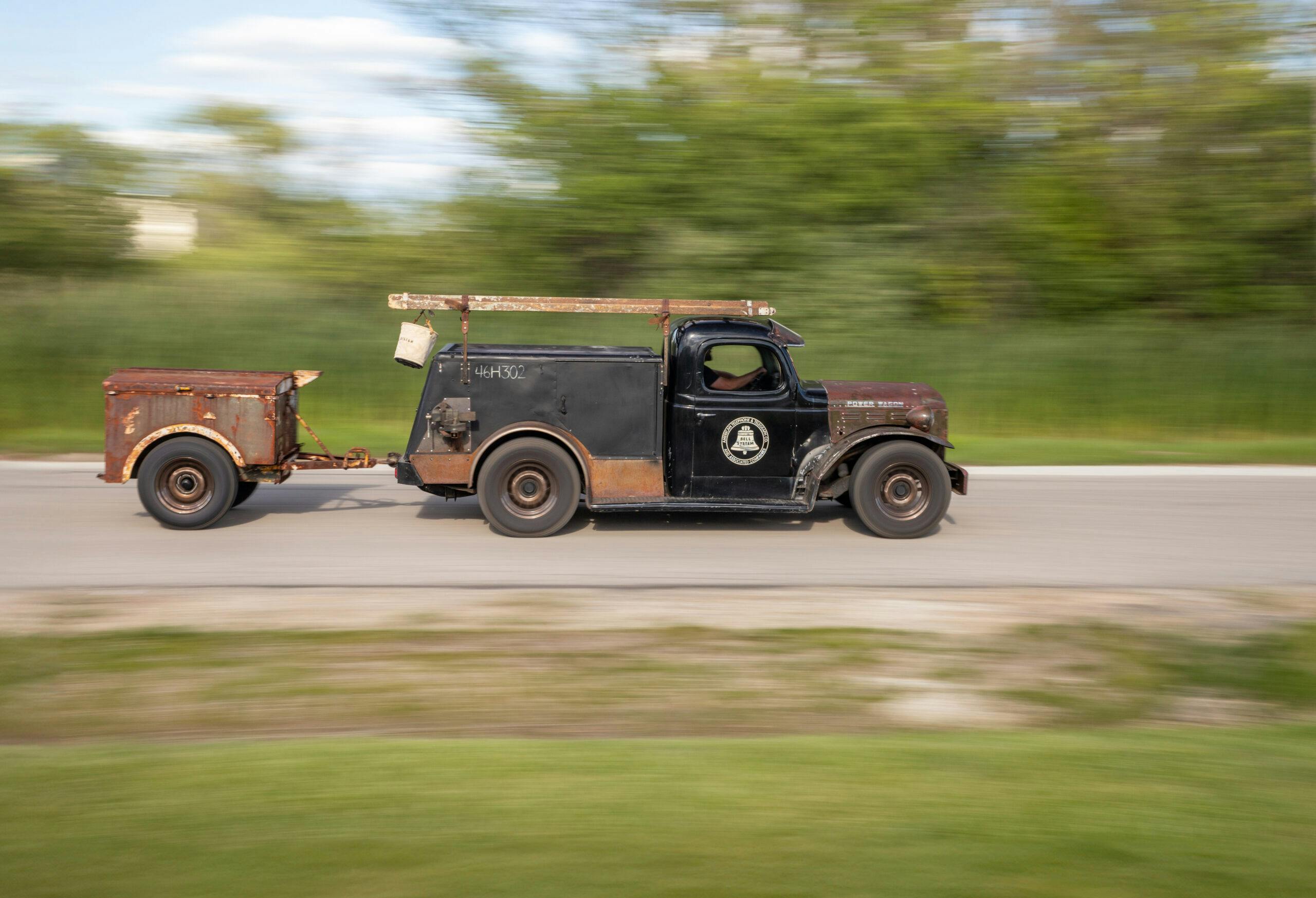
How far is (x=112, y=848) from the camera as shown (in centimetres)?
370

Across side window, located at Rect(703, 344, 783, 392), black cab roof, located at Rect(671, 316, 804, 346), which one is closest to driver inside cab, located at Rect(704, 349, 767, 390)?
side window, located at Rect(703, 344, 783, 392)

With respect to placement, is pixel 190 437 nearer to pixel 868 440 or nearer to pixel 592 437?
pixel 592 437

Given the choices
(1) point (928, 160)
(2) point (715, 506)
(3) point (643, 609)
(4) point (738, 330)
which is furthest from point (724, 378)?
(1) point (928, 160)

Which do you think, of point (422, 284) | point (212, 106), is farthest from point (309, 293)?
point (212, 106)

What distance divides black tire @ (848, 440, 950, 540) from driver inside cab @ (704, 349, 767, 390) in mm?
1232

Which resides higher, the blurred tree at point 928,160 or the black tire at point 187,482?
the blurred tree at point 928,160

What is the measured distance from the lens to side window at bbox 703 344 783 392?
10.1 m

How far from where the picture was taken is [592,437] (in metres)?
9.86

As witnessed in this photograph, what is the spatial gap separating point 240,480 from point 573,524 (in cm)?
306

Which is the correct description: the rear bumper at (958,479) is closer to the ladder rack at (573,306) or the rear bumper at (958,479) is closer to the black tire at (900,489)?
the black tire at (900,489)

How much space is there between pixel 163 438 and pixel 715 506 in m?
4.87

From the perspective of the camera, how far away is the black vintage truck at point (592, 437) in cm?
977

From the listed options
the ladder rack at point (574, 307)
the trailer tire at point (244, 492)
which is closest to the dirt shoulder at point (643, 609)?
the ladder rack at point (574, 307)

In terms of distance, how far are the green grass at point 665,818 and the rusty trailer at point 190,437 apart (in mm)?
5274
